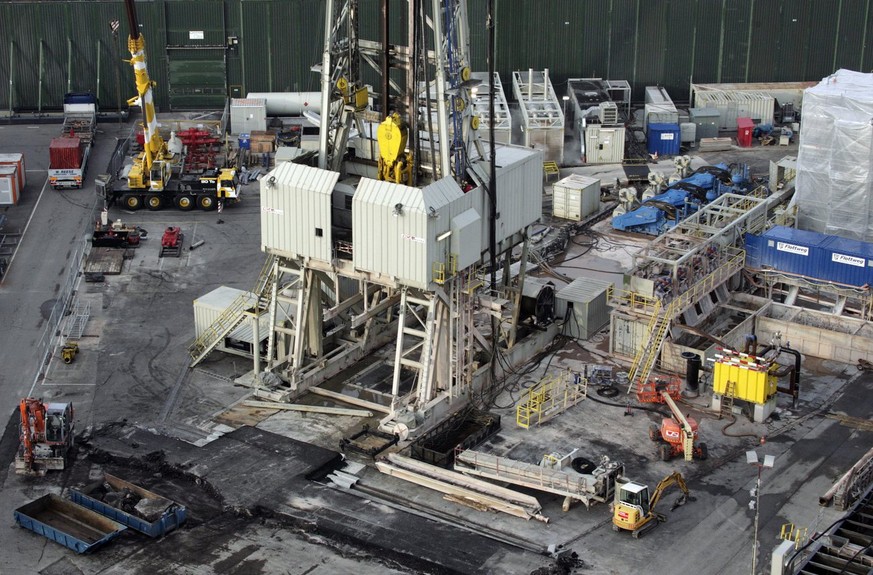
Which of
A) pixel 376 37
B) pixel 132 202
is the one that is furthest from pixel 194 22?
Result: pixel 132 202

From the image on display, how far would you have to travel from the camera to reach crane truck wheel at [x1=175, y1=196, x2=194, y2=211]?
285 ft

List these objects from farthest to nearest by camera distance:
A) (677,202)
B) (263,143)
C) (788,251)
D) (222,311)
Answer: (263,143) < (677,202) < (788,251) < (222,311)

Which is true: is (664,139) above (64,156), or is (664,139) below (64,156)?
above

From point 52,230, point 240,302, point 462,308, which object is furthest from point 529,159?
point 52,230

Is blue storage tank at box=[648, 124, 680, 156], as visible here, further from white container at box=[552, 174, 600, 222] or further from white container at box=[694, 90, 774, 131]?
white container at box=[552, 174, 600, 222]

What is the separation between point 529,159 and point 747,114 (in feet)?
123

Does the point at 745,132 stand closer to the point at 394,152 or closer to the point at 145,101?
the point at 145,101

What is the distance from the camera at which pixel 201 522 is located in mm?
56062

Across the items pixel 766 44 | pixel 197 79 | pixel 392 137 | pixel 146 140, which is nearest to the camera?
pixel 392 137

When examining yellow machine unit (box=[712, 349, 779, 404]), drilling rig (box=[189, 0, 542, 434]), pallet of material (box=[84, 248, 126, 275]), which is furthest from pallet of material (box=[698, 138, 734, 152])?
pallet of material (box=[84, 248, 126, 275])

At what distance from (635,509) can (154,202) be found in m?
41.8

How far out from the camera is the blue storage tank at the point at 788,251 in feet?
237

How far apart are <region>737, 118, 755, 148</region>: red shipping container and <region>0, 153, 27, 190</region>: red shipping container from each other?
44.5 meters

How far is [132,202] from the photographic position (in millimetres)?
86812
